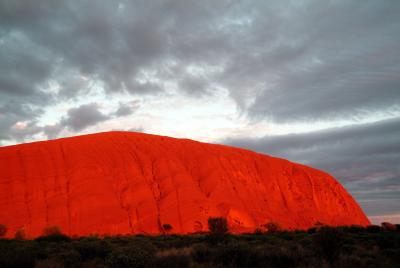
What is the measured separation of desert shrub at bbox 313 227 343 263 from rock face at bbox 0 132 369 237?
32.8 m

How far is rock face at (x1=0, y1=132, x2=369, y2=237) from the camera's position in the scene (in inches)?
1951

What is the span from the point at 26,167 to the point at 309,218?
48747mm

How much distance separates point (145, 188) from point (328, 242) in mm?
40985

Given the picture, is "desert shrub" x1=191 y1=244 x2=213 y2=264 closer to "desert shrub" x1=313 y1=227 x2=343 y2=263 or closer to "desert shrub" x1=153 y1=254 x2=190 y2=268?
"desert shrub" x1=153 y1=254 x2=190 y2=268

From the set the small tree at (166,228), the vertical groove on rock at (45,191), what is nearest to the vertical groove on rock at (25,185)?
the vertical groove on rock at (45,191)

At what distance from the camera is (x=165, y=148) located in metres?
69.0

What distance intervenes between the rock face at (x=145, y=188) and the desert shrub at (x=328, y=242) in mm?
32789

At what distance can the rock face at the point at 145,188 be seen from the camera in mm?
49562

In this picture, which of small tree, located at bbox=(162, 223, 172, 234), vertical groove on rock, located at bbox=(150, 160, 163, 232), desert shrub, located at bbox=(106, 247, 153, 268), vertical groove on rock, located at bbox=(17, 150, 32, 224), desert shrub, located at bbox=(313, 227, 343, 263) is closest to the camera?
desert shrub, located at bbox=(106, 247, 153, 268)

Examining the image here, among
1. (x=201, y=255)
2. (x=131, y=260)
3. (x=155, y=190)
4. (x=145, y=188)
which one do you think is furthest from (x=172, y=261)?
(x=155, y=190)

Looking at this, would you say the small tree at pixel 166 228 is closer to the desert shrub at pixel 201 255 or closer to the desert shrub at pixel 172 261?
the desert shrub at pixel 201 255

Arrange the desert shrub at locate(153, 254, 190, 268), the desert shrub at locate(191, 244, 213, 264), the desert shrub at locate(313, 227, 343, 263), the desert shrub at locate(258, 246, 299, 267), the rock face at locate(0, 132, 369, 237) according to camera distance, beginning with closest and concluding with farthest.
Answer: the desert shrub at locate(153, 254, 190, 268), the desert shrub at locate(258, 246, 299, 267), the desert shrub at locate(191, 244, 213, 264), the desert shrub at locate(313, 227, 343, 263), the rock face at locate(0, 132, 369, 237)

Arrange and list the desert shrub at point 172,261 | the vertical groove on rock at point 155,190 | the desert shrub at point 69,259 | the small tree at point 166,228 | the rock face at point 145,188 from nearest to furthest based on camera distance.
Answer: the desert shrub at point 172,261
the desert shrub at point 69,259
the small tree at point 166,228
the rock face at point 145,188
the vertical groove on rock at point 155,190

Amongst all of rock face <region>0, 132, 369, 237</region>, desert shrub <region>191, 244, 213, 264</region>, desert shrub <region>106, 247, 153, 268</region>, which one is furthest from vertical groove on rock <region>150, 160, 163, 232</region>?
desert shrub <region>106, 247, 153, 268</region>
